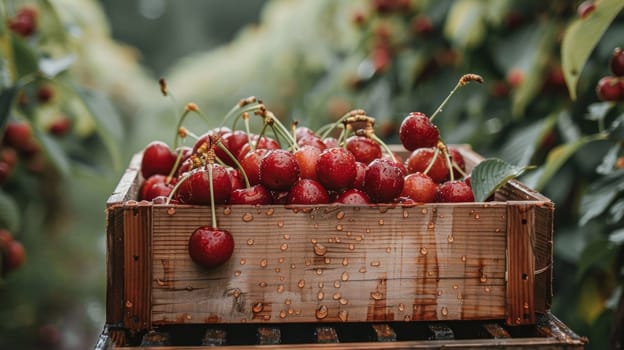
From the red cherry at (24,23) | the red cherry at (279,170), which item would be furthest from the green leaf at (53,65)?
the red cherry at (279,170)

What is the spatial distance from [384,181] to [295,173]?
0.48ft

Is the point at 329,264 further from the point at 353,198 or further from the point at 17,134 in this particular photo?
the point at 17,134

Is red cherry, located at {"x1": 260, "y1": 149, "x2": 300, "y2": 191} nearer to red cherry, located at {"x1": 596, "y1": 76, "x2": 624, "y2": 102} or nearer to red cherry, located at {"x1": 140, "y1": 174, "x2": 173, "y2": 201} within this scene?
red cherry, located at {"x1": 140, "y1": 174, "x2": 173, "y2": 201}

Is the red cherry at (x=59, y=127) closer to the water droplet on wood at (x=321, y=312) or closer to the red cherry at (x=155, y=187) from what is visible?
the red cherry at (x=155, y=187)

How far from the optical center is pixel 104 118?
199 cm

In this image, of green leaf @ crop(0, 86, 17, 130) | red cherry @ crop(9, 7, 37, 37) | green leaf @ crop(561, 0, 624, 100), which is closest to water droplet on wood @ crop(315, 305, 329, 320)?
green leaf @ crop(561, 0, 624, 100)

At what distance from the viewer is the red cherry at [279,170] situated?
126cm

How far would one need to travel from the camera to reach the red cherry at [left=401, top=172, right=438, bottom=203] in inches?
53.2

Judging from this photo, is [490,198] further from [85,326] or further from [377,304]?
[85,326]

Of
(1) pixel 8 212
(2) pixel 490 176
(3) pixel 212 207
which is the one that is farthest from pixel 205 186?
(1) pixel 8 212

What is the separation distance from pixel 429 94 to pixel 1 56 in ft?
6.25

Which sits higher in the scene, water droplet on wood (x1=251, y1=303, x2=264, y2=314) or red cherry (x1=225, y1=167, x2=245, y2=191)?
red cherry (x1=225, y1=167, x2=245, y2=191)

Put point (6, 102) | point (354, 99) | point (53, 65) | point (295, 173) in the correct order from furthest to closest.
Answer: point (354, 99), point (53, 65), point (6, 102), point (295, 173)

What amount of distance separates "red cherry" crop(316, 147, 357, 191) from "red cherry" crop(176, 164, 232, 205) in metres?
0.16
